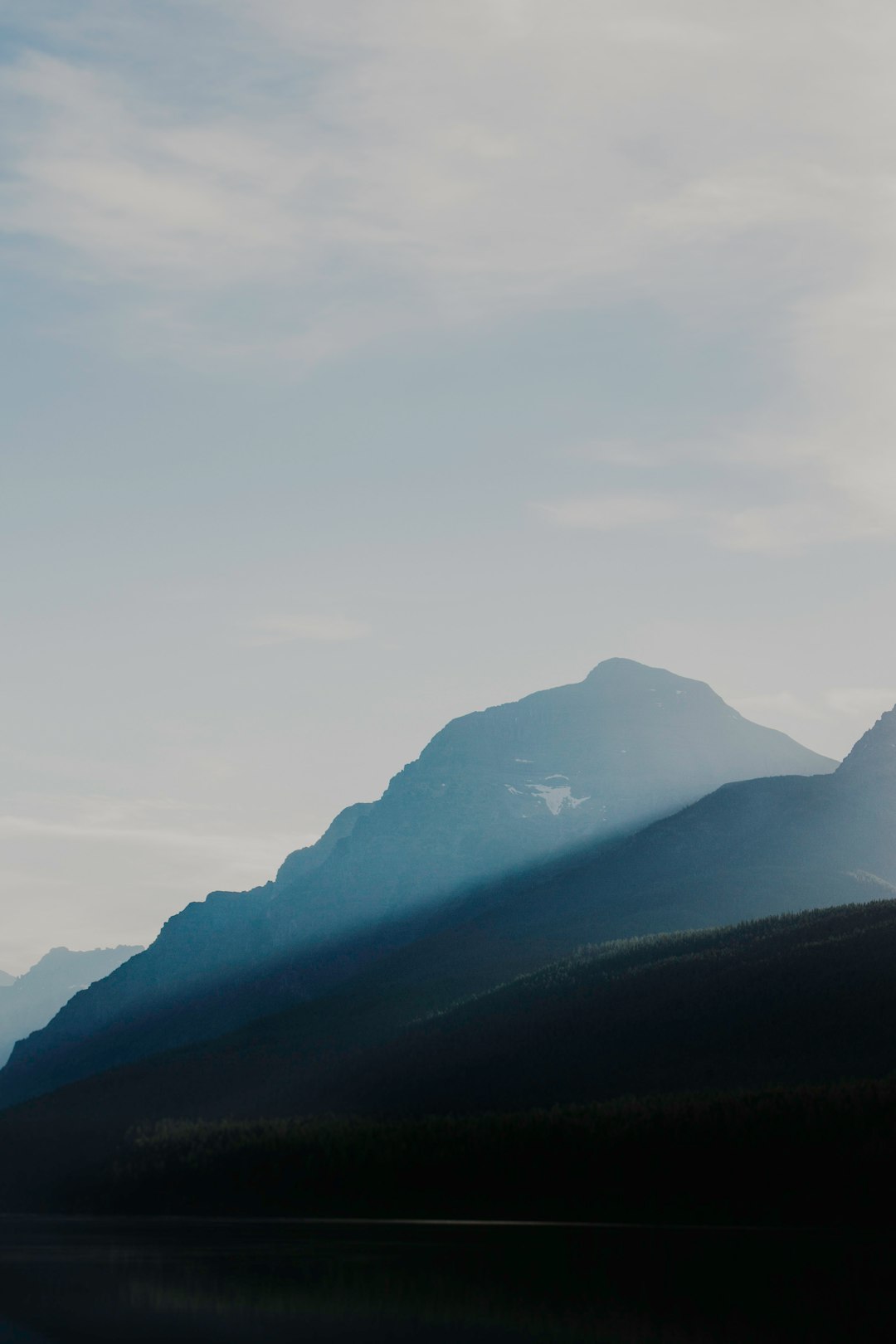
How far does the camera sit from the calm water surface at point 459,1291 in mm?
66250

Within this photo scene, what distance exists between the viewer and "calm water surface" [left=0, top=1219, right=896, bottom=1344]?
6625 cm

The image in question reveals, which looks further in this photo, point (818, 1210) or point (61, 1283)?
point (818, 1210)

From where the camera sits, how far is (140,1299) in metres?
83.5

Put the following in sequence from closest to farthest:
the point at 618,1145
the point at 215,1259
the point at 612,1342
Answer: the point at 612,1342 < the point at 215,1259 < the point at 618,1145

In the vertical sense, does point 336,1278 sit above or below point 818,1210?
above

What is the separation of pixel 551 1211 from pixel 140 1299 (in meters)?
117

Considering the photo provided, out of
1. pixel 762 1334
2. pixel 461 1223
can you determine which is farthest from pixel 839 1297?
Answer: pixel 461 1223

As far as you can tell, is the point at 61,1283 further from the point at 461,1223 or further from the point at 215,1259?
the point at 461,1223

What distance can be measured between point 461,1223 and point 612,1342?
424ft

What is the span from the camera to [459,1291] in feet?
278

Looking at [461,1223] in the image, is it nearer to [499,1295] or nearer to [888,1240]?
[888,1240]

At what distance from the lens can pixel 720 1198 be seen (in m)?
180

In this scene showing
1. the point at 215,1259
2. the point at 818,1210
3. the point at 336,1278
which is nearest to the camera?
the point at 336,1278

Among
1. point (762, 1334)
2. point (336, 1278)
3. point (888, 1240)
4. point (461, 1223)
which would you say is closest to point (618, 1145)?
point (461, 1223)
